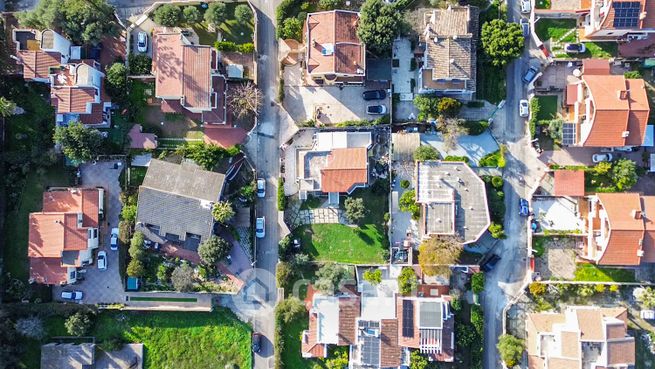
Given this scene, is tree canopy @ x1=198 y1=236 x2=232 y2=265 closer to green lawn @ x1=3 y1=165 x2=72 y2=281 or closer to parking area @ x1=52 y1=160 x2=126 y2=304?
parking area @ x1=52 y1=160 x2=126 y2=304

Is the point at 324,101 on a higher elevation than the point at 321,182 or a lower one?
higher

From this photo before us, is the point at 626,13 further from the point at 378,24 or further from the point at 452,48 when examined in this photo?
the point at 378,24

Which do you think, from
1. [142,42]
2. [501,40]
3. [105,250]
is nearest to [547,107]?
[501,40]

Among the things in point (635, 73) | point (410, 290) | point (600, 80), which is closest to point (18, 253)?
A: point (410, 290)

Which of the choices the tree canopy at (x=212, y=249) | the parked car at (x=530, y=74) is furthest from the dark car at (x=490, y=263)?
the tree canopy at (x=212, y=249)

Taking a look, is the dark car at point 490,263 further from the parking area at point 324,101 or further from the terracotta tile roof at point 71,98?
the terracotta tile roof at point 71,98

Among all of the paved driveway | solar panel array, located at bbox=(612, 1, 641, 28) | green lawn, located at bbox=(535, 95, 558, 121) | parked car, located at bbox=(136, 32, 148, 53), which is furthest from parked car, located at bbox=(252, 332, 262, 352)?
solar panel array, located at bbox=(612, 1, 641, 28)

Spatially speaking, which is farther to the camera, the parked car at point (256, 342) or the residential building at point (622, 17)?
the parked car at point (256, 342)
